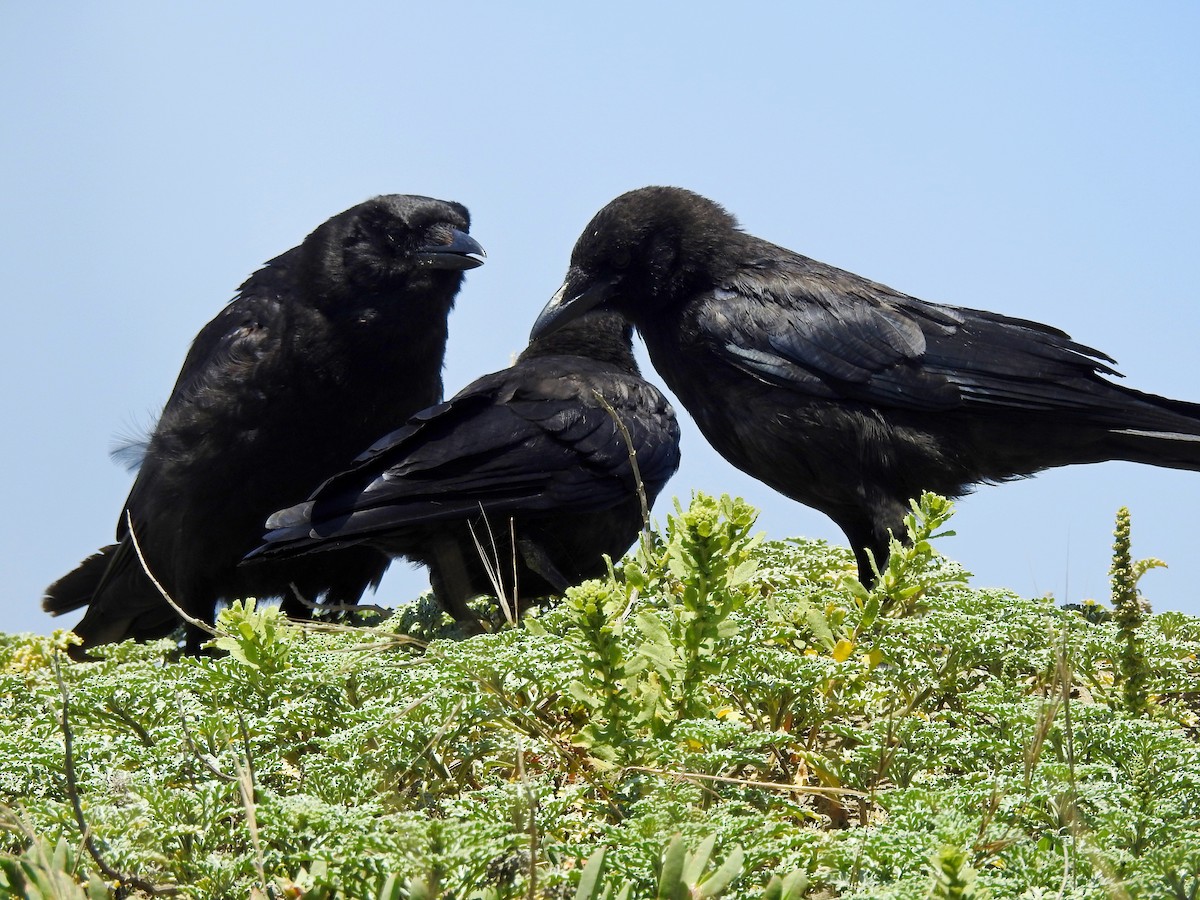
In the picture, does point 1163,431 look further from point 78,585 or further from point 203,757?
point 78,585

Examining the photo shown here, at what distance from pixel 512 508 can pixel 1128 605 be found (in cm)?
239

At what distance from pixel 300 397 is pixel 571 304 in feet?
4.63

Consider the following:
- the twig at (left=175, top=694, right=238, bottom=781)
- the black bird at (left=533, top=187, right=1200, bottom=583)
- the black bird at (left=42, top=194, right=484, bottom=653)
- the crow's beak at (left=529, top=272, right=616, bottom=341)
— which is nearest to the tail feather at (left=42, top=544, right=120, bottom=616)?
the black bird at (left=42, top=194, right=484, bottom=653)

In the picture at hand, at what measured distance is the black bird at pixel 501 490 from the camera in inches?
179

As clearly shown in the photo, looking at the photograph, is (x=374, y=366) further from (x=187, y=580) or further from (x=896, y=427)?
(x=896, y=427)

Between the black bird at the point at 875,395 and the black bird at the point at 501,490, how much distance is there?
558 millimetres

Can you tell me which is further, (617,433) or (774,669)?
(617,433)

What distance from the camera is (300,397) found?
229 inches

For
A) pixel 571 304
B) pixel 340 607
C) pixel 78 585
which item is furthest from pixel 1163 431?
pixel 78 585

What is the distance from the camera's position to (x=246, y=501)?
5.77m

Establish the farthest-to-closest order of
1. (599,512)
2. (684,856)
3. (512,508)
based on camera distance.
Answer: (599,512) → (512,508) → (684,856)

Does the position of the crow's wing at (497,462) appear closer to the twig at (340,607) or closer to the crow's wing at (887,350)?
the twig at (340,607)

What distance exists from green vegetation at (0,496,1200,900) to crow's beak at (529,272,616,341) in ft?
9.11

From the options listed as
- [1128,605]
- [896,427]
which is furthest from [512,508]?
[1128,605]
